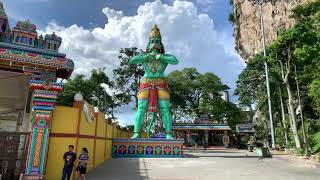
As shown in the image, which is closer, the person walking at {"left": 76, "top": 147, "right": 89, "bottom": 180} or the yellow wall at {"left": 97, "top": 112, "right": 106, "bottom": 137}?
the person walking at {"left": 76, "top": 147, "right": 89, "bottom": 180}

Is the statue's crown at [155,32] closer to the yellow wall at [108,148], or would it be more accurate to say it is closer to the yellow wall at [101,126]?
the yellow wall at [108,148]

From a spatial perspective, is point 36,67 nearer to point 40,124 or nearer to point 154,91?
point 40,124

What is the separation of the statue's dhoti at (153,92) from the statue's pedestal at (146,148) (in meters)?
2.01

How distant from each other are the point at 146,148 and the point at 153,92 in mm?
3401

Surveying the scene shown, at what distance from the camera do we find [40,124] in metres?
7.68

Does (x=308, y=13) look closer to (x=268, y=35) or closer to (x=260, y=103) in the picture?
(x=260, y=103)

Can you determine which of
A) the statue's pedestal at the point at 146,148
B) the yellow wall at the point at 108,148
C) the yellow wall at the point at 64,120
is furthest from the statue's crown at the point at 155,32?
the yellow wall at the point at 64,120

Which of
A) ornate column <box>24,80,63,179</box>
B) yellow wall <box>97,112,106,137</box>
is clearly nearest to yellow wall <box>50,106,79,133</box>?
ornate column <box>24,80,63,179</box>

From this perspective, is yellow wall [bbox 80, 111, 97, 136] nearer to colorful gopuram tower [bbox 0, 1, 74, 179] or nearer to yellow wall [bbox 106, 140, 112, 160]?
colorful gopuram tower [bbox 0, 1, 74, 179]

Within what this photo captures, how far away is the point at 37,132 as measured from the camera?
7629 mm

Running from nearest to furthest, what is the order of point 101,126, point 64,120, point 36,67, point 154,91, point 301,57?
point 36,67 < point 64,120 < point 101,126 < point 301,57 < point 154,91

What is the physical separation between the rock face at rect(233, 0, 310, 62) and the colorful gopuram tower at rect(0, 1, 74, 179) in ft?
138

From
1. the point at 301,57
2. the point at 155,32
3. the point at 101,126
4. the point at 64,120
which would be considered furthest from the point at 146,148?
the point at 301,57

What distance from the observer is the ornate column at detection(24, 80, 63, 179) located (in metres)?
7.43
